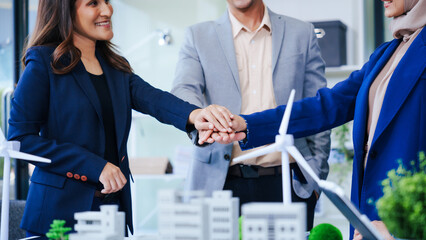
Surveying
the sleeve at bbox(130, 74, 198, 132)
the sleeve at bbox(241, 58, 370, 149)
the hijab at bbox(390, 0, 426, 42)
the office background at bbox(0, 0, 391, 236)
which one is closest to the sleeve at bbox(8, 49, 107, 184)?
the sleeve at bbox(130, 74, 198, 132)

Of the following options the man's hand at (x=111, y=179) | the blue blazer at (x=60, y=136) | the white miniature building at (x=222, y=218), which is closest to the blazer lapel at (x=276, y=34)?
the blue blazer at (x=60, y=136)

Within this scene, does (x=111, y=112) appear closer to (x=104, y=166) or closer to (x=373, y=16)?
(x=104, y=166)

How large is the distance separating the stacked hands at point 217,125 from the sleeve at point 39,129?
447 millimetres

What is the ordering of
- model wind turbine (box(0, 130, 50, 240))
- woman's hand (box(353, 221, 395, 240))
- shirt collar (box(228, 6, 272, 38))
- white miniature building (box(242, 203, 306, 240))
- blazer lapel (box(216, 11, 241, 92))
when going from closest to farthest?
white miniature building (box(242, 203, 306, 240)) → woman's hand (box(353, 221, 395, 240)) → model wind turbine (box(0, 130, 50, 240)) → blazer lapel (box(216, 11, 241, 92)) → shirt collar (box(228, 6, 272, 38))

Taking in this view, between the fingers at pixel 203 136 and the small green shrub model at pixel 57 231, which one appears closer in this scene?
the small green shrub model at pixel 57 231

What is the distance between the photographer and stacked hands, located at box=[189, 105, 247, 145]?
2.20 meters

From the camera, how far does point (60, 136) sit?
79.7 inches

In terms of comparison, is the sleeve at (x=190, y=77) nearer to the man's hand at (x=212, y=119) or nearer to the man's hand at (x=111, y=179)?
the man's hand at (x=212, y=119)

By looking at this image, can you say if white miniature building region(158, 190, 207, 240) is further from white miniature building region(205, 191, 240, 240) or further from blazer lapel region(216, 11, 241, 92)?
blazer lapel region(216, 11, 241, 92)

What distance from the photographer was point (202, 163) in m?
2.65

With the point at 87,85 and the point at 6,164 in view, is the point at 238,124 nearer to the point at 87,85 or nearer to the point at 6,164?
the point at 87,85

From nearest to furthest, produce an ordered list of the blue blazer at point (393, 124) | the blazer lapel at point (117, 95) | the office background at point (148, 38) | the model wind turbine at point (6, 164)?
the model wind turbine at point (6, 164) → the blue blazer at point (393, 124) → the blazer lapel at point (117, 95) → the office background at point (148, 38)

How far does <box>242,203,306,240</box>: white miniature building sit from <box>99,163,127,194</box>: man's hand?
2.64 ft

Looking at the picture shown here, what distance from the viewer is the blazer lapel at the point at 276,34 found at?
2.73m
